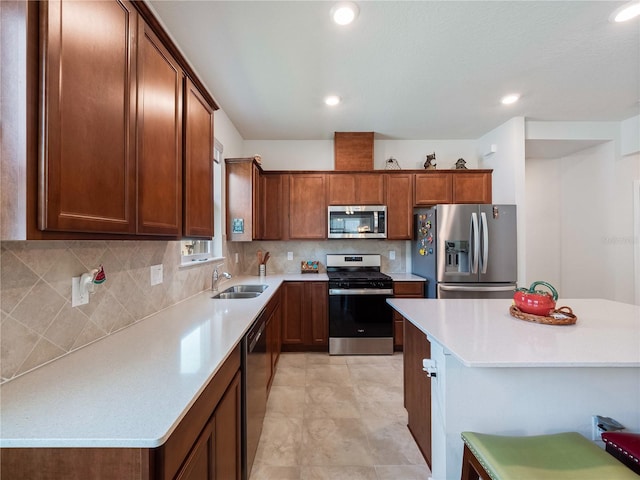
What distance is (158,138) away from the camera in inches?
47.8

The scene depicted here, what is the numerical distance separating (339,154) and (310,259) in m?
1.51

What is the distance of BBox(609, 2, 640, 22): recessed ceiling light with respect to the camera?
5.57 ft

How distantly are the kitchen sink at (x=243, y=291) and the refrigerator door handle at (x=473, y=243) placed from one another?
7.62ft

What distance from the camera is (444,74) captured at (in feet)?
7.75

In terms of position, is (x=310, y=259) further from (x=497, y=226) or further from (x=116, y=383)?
(x=116, y=383)

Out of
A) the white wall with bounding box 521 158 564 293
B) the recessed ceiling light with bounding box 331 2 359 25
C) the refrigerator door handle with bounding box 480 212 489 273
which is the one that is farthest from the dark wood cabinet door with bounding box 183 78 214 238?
the white wall with bounding box 521 158 564 293

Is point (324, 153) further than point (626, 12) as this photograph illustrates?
Yes

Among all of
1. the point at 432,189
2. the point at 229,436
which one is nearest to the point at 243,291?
the point at 229,436

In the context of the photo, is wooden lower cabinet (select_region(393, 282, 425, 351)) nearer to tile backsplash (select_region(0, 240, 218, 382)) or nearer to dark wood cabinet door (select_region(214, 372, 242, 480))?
dark wood cabinet door (select_region(214, 372, 242, 480))

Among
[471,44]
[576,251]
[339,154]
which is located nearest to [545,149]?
[576,251]

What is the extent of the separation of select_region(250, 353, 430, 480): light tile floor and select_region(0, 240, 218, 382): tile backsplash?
1.24 m

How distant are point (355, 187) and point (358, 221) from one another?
0.45m

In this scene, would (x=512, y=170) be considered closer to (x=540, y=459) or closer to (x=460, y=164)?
(x=460, y=164)

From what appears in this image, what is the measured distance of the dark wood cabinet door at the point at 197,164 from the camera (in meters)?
1.48
